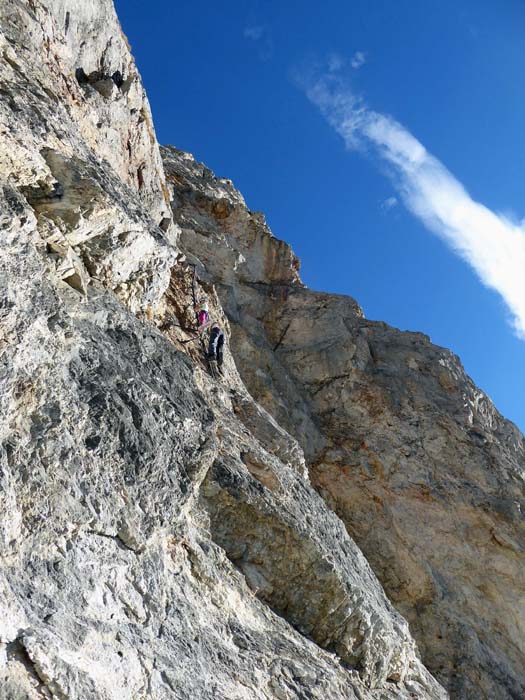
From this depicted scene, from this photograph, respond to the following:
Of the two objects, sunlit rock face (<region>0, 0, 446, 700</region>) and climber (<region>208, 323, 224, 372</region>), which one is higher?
climber (<region>208, 323, 224, 372</region>)

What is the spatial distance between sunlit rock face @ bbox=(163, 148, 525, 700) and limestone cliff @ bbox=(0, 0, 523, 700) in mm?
121

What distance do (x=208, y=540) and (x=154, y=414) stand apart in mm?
2477

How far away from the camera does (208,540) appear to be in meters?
11.7

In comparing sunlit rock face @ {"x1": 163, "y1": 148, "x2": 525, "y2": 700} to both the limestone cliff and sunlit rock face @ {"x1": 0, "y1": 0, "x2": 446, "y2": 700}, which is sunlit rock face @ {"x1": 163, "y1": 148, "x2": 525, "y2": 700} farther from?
sunlit rock face @ {"x1": 0, "y1": 0, "x2": 446, "y2": 700}

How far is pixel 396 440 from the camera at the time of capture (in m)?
24.7

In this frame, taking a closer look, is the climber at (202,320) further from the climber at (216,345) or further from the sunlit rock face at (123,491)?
the sunlit rock face at (123,491)

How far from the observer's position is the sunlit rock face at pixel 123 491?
8039 millimetres

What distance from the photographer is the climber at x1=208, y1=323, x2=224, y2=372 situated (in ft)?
60.8

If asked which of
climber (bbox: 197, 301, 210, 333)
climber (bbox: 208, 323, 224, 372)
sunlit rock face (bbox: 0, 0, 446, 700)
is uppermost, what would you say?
climber (bbox: 197, 301, 210, 333)

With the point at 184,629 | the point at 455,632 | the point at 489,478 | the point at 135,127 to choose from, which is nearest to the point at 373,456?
the point at 489,478

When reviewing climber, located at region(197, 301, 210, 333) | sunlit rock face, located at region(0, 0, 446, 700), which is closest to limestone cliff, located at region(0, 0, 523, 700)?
sunlit rock face, located at region(0, 0, 446, 700)

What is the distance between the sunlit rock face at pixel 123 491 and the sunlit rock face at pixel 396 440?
554cm

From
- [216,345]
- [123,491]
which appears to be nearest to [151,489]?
[123,491]

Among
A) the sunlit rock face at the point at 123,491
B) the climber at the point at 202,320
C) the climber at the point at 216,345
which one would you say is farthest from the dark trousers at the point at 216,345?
the climber at the point at 202,320
